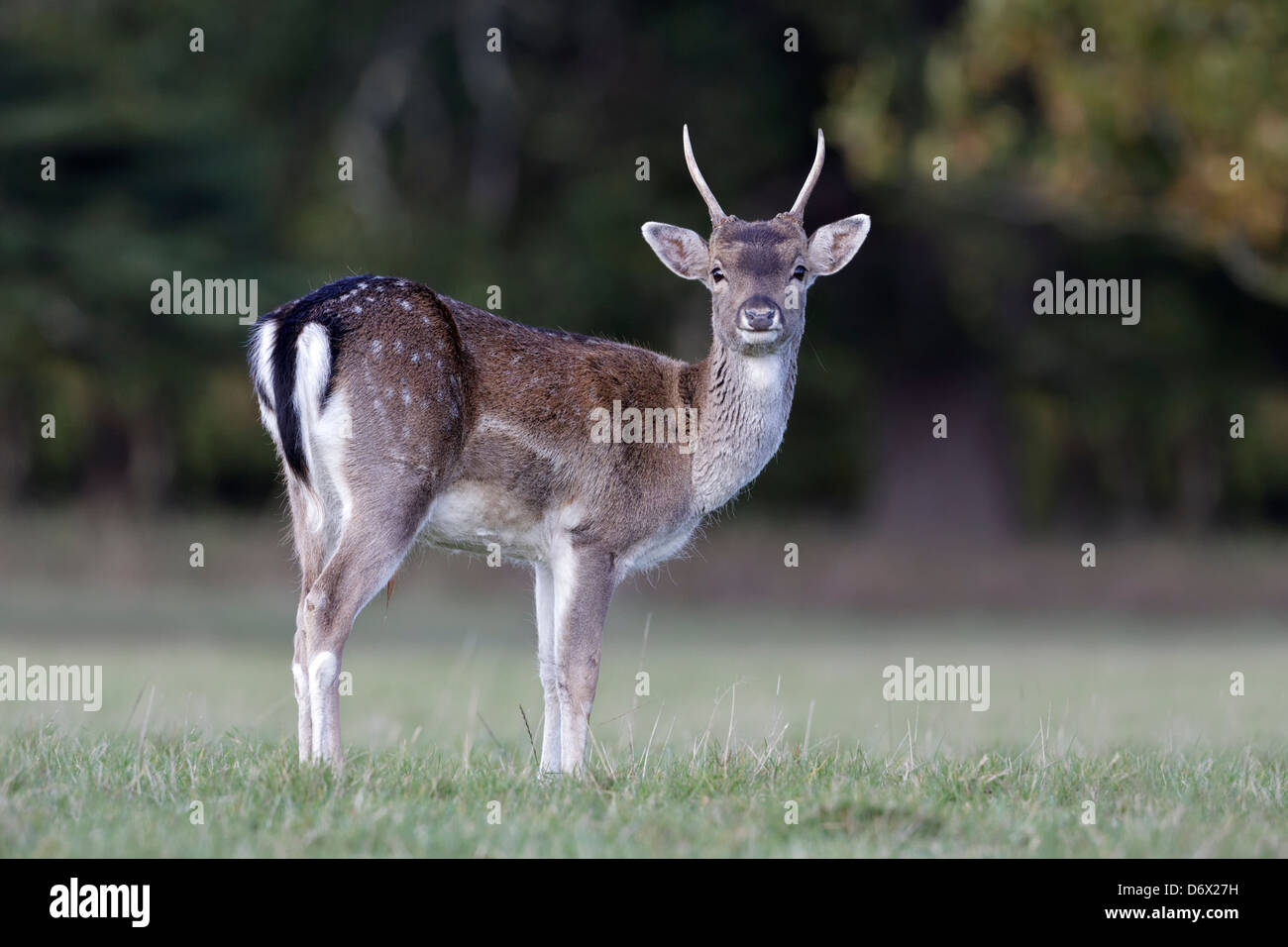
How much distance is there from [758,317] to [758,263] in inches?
14.9

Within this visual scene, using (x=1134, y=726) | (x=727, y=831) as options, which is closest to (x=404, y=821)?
(x=727, y=831)

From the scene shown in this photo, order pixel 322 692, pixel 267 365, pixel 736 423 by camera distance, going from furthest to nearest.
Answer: pixel 736 423 < pixel 267 365 < pixel 322 692

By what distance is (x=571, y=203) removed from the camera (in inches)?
890

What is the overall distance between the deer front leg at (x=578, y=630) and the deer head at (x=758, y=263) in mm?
1150

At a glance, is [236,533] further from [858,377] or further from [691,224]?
[858,377]

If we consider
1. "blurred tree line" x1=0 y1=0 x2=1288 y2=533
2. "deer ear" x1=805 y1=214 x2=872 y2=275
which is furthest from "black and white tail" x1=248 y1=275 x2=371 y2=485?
"blurred tree line" x1=0 y1=0 x2=1288 y2=533

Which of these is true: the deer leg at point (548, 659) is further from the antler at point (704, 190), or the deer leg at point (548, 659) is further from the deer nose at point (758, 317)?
the antler at point (704, 190)

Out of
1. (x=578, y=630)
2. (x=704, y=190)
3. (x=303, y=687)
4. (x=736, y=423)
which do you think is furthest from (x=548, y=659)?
(x=704, y=190)

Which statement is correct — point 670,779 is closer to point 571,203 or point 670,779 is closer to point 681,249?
point 681,249

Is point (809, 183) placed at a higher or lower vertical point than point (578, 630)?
higher

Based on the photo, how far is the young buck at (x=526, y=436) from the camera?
6.68 metres

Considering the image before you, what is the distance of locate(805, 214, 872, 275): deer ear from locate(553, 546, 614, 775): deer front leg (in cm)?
171

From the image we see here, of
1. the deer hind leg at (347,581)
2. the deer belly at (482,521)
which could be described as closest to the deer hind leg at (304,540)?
the deer hind leg at (347,581)

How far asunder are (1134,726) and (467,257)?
14313 mm
